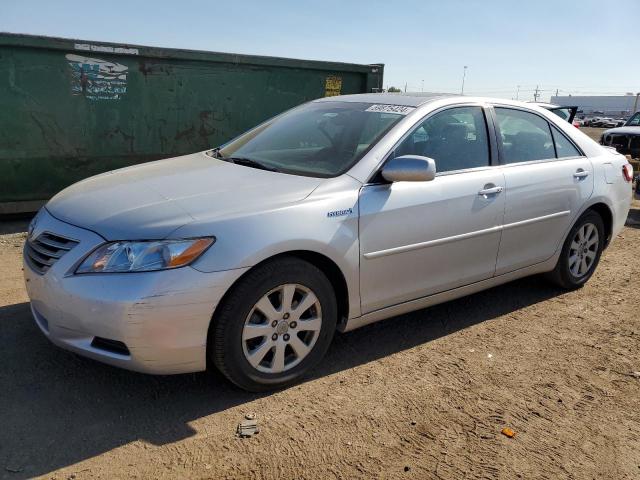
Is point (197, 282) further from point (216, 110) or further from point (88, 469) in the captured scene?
point (216, 110)

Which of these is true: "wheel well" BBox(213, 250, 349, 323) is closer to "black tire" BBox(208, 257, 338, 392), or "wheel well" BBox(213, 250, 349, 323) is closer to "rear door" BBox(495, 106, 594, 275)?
"black tire" BBox(208, 257, 338, 392)

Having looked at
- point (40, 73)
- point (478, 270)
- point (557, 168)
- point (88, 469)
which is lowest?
point (88, 469)

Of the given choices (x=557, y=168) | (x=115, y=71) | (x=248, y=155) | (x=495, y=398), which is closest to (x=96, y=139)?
(x=115, y=71)

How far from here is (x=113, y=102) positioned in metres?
7.00

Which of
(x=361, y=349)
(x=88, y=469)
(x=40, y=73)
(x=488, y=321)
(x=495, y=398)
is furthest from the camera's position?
(x=40, y=73)

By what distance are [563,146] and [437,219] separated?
5.50 ft

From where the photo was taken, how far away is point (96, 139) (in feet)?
22.8

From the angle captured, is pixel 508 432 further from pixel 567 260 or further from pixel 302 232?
pixel 567 260

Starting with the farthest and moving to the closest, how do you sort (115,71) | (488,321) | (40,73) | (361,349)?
(115,71) → (40,73) → (488,321) → (361,349)

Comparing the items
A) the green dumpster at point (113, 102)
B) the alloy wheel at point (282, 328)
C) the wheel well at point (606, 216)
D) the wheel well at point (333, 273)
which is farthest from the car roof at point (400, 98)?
the green dumpster at point (113, 102)

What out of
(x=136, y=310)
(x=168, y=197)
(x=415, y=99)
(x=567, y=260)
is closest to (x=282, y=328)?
(x=136, y=310)

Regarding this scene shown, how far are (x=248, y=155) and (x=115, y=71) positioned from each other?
3.89 metres

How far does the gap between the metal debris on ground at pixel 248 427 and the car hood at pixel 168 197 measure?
3.27ft

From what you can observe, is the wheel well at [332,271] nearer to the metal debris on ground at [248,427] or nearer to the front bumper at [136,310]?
the front bumper at [136,310]
